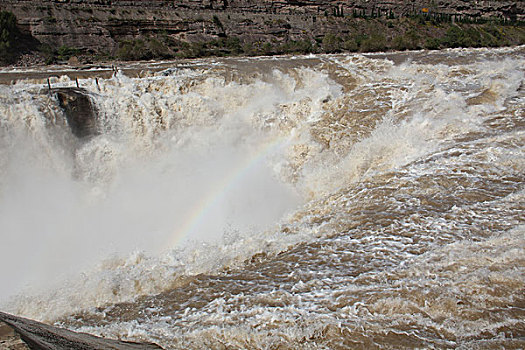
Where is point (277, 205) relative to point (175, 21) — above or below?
below

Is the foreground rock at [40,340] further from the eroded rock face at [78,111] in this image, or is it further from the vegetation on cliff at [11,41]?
the vegetation on cliff at [11,41]

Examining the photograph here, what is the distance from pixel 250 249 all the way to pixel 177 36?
25.6m

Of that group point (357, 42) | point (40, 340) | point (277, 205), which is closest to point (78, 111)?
point (277, 205)

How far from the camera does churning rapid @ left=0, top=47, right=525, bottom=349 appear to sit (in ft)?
12.0

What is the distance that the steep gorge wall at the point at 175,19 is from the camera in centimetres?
2398

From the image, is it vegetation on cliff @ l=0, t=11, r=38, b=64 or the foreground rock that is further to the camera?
vegetation on cliff @ l=0, t=11, r=38, b=64

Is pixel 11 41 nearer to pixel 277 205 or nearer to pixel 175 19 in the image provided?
pixel 175 19

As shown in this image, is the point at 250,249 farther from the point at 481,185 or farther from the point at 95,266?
the point at 481,185

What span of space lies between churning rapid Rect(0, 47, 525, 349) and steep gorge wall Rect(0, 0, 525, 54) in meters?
16.6

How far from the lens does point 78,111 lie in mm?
9172

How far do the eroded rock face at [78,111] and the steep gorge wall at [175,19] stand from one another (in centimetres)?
1677

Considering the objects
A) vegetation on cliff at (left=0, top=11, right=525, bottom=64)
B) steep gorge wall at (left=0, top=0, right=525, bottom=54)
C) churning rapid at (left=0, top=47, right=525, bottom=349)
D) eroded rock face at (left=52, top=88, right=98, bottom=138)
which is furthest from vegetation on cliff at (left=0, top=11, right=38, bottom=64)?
eroded rock face at (left=52, top=88, right=98, bottom=138)

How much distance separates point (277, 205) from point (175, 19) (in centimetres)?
2437

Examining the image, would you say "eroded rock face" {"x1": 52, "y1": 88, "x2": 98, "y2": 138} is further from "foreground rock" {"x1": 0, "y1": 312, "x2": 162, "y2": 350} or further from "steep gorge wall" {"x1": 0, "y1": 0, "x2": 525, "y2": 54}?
"steep gorge wall" {"x1": 0, "y1": 0, "x2": 525, "y2": 54}
